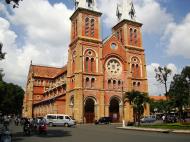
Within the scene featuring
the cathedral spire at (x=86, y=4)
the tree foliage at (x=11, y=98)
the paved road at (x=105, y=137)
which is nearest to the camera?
the paved road at (x=105, y=137)

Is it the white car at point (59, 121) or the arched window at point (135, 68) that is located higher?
the arched window at point (135, 68)

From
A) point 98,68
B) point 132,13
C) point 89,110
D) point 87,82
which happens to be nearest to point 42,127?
point 87,82

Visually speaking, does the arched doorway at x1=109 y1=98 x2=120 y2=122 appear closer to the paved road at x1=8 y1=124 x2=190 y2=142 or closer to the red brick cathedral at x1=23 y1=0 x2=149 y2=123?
the red brick cathedral at x1=23 y1=0 x2=149 y2=123

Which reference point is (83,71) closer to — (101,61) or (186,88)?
(101,61)

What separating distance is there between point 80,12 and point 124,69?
16491 mm

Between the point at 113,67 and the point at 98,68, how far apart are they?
4.53 metres

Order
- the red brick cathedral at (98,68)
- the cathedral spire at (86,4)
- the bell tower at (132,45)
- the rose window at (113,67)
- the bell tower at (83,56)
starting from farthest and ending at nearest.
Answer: the bell tower at (132,45), the cathedral spire at (86,4), the rose window at (113,67), the red brick cathedral at (98,68), the bell tower at (83,56)

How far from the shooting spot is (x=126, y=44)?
6644 cm

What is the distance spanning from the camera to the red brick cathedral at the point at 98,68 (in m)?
57.9

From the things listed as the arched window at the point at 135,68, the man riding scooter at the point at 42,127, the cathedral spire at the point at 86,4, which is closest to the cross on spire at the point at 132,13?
the cathedral spire at the point at 86,4

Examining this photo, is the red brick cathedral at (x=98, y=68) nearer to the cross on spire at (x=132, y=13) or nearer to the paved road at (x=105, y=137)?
the cross on spire at (x=132, y=13)

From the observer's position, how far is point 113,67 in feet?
208

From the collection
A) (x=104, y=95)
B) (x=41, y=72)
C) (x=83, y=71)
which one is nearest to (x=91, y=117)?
(x=104, y=95)

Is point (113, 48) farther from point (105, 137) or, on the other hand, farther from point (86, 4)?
point (105, 137)
